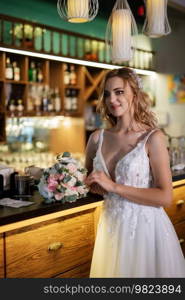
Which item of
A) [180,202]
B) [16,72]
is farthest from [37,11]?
[180,202]

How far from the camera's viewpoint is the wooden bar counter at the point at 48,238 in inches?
84.6

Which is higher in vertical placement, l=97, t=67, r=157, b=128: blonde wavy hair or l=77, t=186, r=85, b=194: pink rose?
l=97, t=67, r=157, b=128: blonde wavy hair

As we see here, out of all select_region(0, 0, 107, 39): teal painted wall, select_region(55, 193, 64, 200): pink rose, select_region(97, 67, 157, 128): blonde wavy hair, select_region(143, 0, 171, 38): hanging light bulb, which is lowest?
select_region(55, 193, 64, 200): pink rose

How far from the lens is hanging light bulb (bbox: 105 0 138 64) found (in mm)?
3211

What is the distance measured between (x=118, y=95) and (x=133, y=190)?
0.49 meters

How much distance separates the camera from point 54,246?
2.39 metres

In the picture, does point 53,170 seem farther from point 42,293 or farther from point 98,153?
point 42,293

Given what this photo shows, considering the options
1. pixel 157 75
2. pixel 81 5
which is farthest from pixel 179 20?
pixel 81 5

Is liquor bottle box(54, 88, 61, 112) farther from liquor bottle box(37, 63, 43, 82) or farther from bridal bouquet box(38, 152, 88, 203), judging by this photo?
bridal bouquet box(38, 152, 88, 203)

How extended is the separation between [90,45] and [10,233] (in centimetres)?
424

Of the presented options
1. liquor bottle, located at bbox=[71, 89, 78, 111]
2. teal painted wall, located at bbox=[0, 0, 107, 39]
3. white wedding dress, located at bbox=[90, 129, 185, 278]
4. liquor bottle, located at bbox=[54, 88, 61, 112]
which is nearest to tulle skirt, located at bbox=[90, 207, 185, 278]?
white wedding dress, located at bbox=[90, 129, 185, 278]

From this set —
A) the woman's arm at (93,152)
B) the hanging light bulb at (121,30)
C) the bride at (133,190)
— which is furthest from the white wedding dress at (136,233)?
the hanging light bulb at (121,30)

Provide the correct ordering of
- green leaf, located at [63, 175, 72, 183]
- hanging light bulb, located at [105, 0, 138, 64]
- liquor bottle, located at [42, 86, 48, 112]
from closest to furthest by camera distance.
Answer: green leaf, located at [63, 175, 72, 183] → hanging light bulb, located at [105, 0, 138, 64] → liquor bottle, located at [42, 86, 48, 112]

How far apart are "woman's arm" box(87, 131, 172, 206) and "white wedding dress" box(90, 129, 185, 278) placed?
0.23 feet
